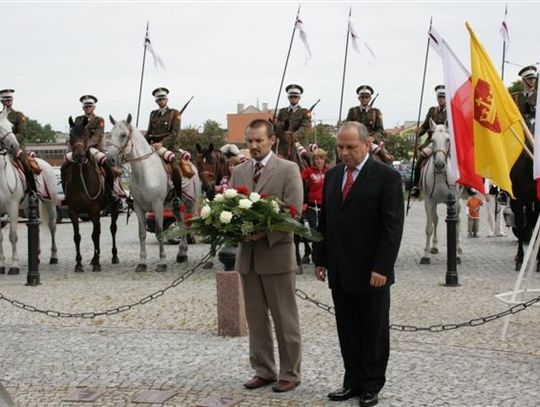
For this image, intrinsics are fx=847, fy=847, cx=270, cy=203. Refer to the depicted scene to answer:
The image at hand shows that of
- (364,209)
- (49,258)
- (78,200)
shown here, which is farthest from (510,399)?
(49,258)

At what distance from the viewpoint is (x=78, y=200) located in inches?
650

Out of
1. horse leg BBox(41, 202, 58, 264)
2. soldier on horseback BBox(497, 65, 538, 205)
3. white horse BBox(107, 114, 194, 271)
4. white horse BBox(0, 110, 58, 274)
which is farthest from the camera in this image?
horse leg BBox(41, 202, 58, 264)

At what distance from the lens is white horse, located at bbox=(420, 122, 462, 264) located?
15.8m

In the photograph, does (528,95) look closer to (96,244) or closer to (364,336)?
A: (96,244)

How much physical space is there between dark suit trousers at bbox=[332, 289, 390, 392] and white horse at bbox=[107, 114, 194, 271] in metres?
9.29

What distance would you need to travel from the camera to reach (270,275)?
698cm

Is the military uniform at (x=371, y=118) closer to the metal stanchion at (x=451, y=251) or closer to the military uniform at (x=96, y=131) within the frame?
the metal stanchion at (x=451, y=251)

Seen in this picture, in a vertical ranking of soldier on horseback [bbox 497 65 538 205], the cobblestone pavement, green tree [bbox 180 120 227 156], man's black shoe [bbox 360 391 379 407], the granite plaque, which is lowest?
the granite plaque

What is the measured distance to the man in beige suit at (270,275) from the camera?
6977mm

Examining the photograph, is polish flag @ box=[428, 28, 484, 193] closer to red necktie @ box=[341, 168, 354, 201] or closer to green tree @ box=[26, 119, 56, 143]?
red necktie @ box=[341, 168, 354, 201]

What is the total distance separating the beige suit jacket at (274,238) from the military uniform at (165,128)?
9712mm

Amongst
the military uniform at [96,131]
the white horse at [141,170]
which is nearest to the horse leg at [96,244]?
the white horse at [141,170]

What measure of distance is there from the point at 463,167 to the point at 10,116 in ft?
33.0

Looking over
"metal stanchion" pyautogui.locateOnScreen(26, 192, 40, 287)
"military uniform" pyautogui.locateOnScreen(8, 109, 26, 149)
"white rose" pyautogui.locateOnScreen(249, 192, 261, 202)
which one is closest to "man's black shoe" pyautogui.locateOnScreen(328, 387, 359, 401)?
"white rose" pyautogui.locateOnScreen(249, 192, 261, 202)
